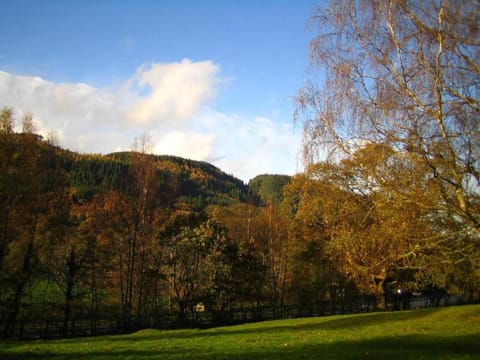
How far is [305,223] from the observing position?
3475cm

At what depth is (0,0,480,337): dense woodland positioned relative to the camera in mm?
10352

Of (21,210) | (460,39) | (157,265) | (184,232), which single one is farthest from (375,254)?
(21,210)

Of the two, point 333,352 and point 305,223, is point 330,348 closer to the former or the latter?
point 333,352

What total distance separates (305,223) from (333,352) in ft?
73.9

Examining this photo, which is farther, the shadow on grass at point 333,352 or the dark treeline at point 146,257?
the dark treeline at point 146,257

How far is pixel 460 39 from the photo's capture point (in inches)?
394

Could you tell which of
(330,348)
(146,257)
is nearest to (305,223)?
(146,257)

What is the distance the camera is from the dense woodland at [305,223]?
10.4 metres

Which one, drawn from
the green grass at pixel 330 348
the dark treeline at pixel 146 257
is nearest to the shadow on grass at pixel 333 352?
the green grass at pixel 330 348

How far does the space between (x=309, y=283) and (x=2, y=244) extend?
28.1 metres

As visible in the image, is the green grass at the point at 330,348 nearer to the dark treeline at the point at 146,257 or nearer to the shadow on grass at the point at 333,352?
the shadow on grass at the point at 333,352

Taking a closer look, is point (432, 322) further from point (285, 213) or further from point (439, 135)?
point (285, 213)

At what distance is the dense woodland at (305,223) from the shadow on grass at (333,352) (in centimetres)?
257

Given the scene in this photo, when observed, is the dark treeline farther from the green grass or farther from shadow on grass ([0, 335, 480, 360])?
shadow on grass ([0, 335, 480, 360])
